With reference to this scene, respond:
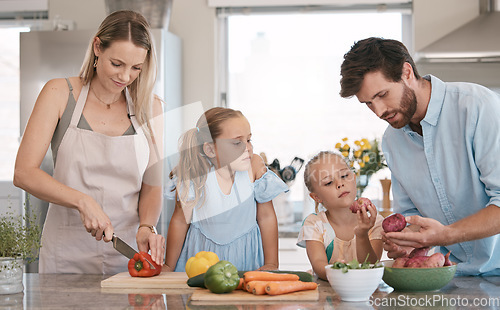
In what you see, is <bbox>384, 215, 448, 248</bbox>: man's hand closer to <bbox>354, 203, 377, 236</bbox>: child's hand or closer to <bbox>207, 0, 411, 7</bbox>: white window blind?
<bbox>354, 203, 377, 236</bbox>: child's hand

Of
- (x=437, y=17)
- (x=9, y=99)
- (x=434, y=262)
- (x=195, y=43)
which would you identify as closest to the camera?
(x=434, y=262)

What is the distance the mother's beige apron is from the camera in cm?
189

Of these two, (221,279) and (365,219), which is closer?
(221,279)

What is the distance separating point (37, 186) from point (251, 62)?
237cm

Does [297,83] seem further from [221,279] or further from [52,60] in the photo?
[221,279]

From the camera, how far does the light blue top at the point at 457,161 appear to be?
5.23 ft

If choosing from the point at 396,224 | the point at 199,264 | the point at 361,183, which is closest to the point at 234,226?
the point at 199,264

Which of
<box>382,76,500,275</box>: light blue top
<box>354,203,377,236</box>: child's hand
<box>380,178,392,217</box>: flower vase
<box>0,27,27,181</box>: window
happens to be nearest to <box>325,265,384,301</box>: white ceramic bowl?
<box>354,203,377,236</box>: child's hand

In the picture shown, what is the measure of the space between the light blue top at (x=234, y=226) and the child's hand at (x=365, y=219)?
343mm

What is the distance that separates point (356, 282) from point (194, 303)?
0.39 m

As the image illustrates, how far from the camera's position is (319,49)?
12.6ft

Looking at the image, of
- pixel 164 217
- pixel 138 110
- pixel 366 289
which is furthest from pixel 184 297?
pixel 164 217

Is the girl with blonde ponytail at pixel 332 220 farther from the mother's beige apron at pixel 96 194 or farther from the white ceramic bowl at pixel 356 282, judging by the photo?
the mother's beige apron at pixel 96 194

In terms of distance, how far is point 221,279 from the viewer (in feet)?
4.66
